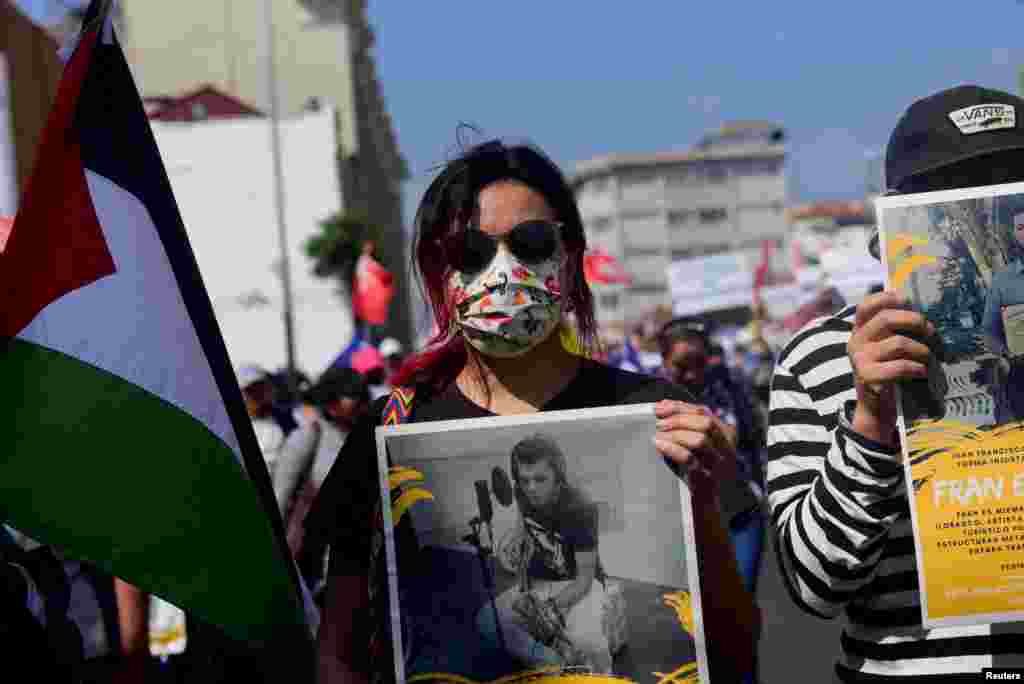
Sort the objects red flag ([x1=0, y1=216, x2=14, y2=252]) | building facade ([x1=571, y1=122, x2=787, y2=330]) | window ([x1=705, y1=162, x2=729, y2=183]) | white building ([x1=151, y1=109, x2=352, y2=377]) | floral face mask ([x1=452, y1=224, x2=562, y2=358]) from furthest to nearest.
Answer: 1. window ([x1=705, y1=162, x2=729, y2=183])
2. building facade ([x1=571, y1=122, x2=787, y2=330])
3. white building ([x1=151, y1=109, x2=352, y2=377])
4. red flag ([x1=0, y1=216, x2=14, y2=252])
5. floral face mask ([x1=452, y1=224, x2=562, y2=358])

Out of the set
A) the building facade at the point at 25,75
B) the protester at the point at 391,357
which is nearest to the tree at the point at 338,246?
the protester at the point at 391,357

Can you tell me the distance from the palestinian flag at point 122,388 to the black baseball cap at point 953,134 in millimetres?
1283

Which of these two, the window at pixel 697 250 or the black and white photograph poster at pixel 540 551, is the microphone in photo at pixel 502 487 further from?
the window at pixel 697 250

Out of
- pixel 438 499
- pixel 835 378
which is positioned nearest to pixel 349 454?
pixel 438 499

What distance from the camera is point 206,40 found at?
235ft

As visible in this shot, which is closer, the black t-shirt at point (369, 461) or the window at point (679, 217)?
the black t-shirt at point (369, 461)

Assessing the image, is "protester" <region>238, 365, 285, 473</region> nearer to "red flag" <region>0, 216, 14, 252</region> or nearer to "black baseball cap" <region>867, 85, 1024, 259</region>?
"red flag" <region>0, 216, 14, 252</region>

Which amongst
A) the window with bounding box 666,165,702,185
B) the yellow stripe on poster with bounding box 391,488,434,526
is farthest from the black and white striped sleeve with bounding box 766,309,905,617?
the window with bounding box 666,165,702,185

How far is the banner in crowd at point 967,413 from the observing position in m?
2.31

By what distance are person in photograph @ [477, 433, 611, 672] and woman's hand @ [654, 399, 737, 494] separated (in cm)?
17

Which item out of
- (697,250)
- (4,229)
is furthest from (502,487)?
(697,250)

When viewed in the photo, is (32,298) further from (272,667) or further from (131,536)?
(272,667)

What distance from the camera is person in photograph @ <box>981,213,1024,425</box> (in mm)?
2324

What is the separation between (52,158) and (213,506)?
0.76 meters
